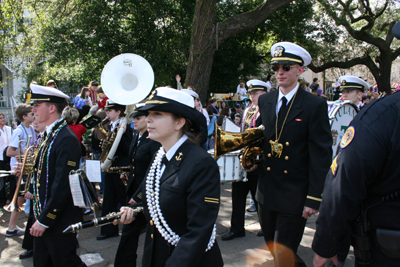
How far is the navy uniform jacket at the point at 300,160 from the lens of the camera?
2.84 m

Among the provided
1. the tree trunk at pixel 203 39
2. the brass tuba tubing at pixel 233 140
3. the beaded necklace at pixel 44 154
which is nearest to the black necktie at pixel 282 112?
the brass tuba tubing at pixel 233 140

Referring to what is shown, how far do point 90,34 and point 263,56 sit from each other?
12076 mm

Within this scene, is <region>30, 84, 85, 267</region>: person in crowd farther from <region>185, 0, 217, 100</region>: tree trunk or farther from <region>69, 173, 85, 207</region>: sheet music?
<region>185, 0, 217, 100</region>: tree trunk

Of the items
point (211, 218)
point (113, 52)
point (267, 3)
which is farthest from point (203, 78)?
point (211, 218)

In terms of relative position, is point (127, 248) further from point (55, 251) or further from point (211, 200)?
point (211, 200)

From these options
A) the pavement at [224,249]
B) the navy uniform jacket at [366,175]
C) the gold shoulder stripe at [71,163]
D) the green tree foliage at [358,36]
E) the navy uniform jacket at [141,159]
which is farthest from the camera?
the green tree foliage at [358,36]

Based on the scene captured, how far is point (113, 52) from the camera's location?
1591 centimetres

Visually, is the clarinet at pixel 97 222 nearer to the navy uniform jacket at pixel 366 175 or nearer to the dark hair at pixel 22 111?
the navy uniform jacket at pixel 366 175

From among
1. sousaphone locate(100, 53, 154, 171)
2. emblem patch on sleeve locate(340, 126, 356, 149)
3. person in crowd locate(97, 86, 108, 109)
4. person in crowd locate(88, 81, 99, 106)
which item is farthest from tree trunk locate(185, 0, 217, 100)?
emblem patch on sleeve locate(340, 126, 356, 149)

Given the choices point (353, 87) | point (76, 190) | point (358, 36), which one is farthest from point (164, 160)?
point (358, 36)

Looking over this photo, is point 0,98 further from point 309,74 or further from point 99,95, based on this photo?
point 309,74

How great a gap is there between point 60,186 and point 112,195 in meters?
2.10

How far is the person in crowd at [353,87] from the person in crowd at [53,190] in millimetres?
3935

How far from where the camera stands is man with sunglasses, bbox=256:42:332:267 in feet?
9.41
